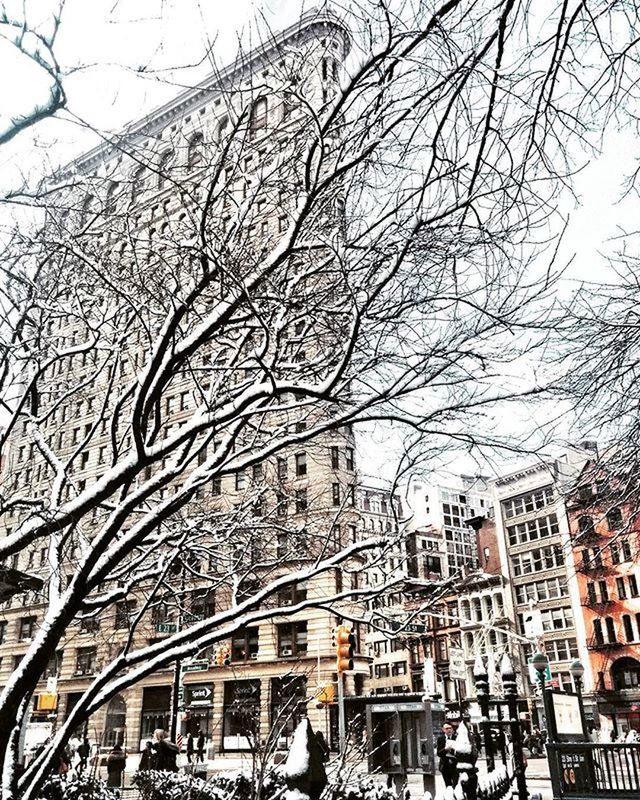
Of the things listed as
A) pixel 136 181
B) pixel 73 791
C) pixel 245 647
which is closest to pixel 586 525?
pixel 136 181

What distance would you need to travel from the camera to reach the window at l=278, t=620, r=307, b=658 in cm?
4444

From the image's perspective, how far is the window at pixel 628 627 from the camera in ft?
172

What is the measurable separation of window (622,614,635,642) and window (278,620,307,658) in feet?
85.8

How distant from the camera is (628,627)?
2083 inches

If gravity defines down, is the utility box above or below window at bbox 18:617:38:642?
below

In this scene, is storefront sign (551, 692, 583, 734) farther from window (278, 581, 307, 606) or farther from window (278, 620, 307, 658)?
window (278, 620, 307, 658)

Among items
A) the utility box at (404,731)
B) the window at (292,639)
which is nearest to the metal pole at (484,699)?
the utility box at (404,731)

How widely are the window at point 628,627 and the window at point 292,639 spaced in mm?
26152

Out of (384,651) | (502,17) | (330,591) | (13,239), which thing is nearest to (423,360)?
(502,17)

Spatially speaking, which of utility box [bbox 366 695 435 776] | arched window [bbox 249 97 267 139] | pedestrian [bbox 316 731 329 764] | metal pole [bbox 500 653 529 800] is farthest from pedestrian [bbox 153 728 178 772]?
arched window [bbox 249 97 267 139]

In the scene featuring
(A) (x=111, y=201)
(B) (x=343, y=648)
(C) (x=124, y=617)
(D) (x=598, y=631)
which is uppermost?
(A) (x=111, y=201)

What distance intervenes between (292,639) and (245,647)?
3971mm

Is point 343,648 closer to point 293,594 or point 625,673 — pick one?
point 293,594

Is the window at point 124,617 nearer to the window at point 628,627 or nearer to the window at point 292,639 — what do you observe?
the window at point 292,639
